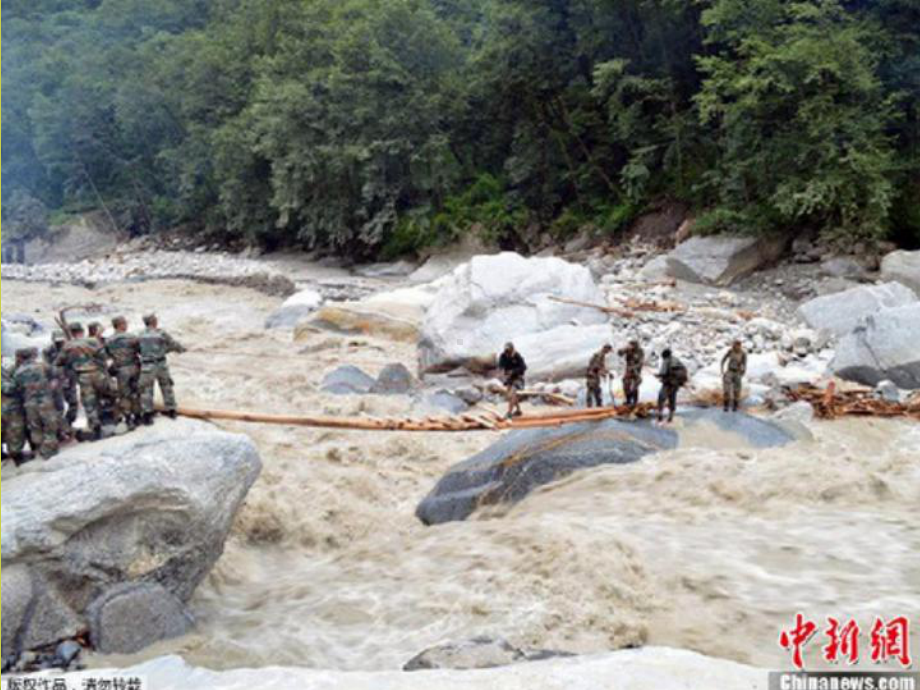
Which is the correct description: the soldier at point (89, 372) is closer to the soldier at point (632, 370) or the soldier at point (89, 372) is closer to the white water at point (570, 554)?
the white water at point (570, 554)

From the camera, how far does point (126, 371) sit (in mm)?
8047

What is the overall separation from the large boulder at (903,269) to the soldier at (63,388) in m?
14.9

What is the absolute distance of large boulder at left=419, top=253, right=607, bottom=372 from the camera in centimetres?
1450

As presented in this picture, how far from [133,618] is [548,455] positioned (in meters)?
4.48

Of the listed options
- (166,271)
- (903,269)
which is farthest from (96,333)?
(166,271)

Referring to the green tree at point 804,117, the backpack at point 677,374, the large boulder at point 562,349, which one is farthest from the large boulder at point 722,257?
the backpack at point 677,374

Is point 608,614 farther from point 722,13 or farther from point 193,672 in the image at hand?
point 722,13

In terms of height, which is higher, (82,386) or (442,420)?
(82,386)

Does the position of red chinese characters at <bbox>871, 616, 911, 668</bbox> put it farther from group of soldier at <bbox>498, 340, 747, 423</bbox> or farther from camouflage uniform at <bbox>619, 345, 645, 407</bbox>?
camouflage uniform at <bbox>619, 345, 645, 407</bbox>

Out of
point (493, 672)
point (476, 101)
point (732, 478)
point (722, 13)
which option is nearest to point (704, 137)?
point (722, 13)

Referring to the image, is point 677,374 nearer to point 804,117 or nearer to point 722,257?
point 722,257

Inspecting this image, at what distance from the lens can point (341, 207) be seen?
30141mm

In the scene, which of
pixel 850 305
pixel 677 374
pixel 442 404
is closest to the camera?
pixel 677 374

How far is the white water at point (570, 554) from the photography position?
615 cm
